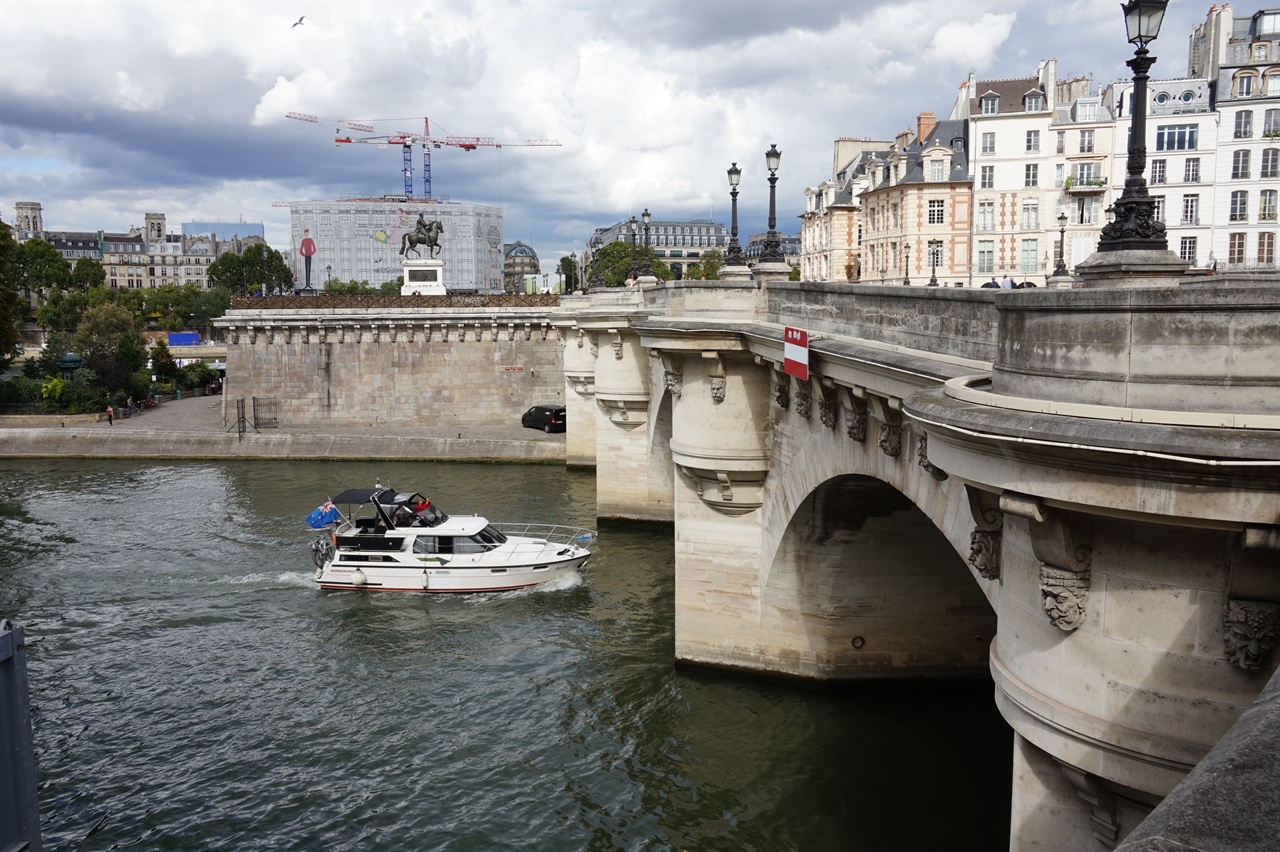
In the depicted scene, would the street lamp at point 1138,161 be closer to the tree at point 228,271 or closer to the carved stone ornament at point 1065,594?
the carved stone ornament at point 1065,594

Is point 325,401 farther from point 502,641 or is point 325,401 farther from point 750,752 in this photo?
point 750,752

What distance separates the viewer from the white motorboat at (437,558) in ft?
85.9

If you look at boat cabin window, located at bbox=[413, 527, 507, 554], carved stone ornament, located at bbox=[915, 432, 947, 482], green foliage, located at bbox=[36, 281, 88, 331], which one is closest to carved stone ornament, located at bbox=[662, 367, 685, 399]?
carved stone ornament, located at bbox=[915, 432, 947, 482]

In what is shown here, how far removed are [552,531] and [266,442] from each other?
24622 millimetres

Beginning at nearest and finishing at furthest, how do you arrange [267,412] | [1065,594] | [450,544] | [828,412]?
1. [1065,594]
2. [828,412]
3. [450,544]
4. [267,412]

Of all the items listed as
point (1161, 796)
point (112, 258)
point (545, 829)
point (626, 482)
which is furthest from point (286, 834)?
point (112, 258)

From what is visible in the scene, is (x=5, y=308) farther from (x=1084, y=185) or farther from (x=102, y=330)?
(x=1084, y=185)

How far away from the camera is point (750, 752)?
54.3 ft

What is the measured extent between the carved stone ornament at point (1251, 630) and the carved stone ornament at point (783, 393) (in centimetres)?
1047

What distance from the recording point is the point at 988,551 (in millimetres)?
7645

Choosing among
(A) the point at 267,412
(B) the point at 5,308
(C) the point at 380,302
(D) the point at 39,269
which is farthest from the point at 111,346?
(D) the point at 39,269

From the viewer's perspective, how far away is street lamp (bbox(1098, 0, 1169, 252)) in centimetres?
719

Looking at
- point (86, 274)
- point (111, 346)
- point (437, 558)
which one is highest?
point (86, 274)

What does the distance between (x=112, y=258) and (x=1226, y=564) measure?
197 metres
